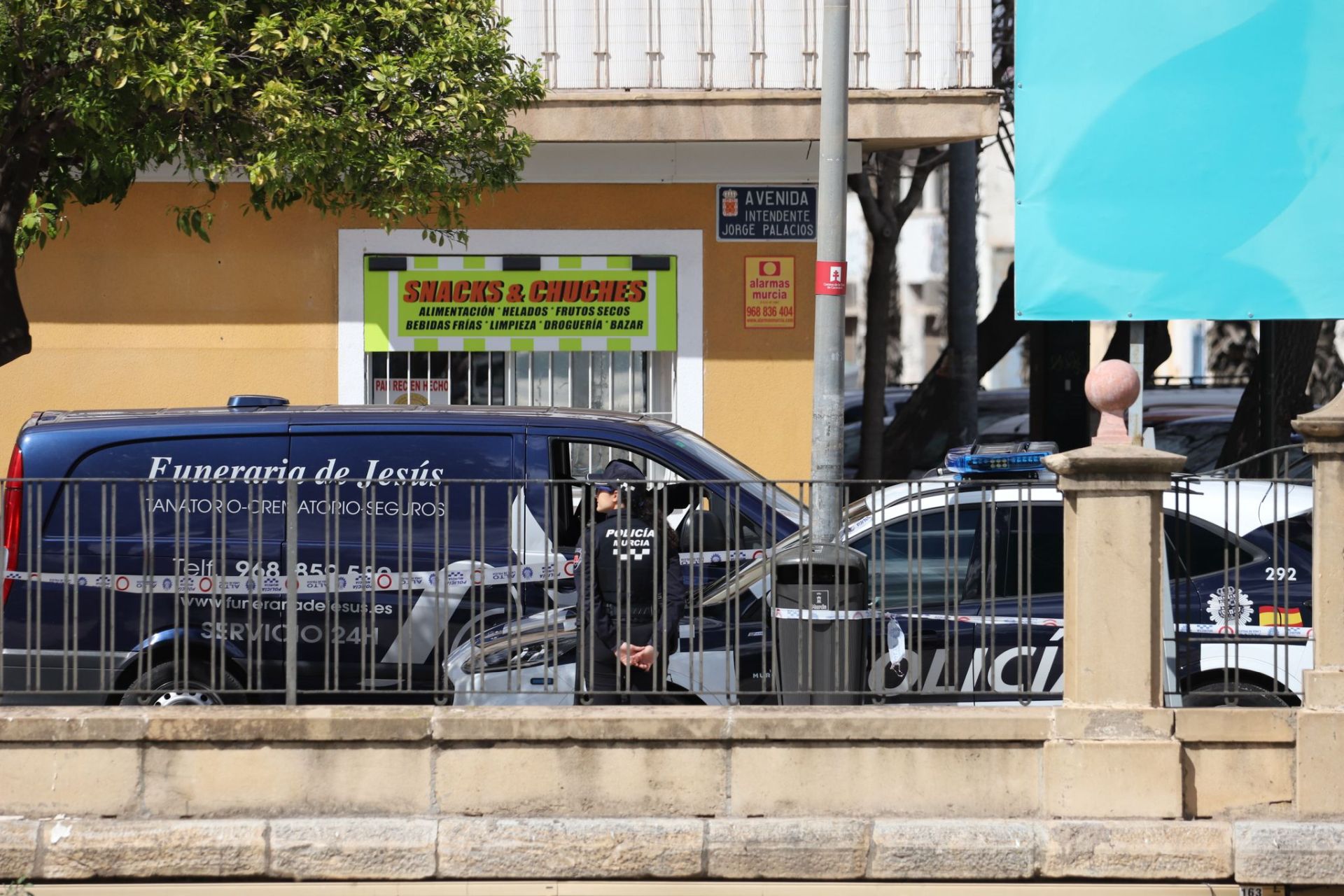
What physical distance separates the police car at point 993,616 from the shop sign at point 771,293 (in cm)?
640

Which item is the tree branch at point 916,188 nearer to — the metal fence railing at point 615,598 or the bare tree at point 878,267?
the bare tree at point 878,267

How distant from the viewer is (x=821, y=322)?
827 cm

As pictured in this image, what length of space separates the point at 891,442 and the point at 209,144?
50.9 ft

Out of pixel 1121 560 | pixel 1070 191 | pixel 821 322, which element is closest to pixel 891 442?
pixel 1070 191

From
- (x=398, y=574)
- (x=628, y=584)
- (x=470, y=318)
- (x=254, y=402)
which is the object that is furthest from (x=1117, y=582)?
(x=470, y=318)

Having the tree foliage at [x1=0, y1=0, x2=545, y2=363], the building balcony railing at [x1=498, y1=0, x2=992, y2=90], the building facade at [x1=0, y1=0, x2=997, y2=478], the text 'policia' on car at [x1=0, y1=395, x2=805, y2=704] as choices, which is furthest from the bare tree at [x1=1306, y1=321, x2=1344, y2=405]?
the text 'policia' on car at [x1=0, y1=395, x2=805, y2=704]

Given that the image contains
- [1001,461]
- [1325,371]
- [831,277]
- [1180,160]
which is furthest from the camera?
[1325,371]

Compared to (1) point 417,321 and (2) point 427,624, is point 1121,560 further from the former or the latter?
(1) point 417,321

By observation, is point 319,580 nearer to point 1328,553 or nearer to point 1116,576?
point 1116,576

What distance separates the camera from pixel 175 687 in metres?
7.35

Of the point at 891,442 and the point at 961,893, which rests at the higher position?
the point at 891,442

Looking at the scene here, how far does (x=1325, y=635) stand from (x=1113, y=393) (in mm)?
1354

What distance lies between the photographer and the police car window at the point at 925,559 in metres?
7.06

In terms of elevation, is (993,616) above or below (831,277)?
below
